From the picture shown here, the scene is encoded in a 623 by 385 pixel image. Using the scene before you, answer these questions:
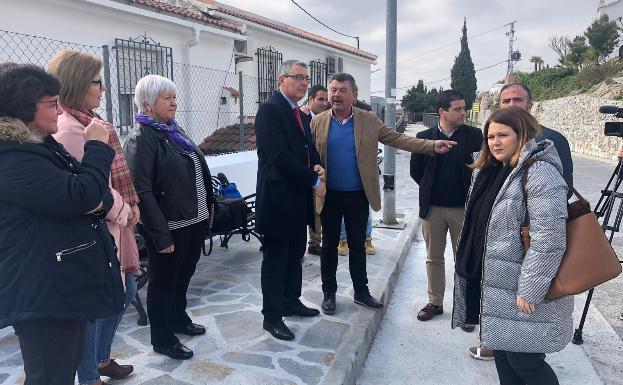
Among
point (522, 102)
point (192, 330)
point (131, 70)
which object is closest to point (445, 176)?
point (522, 102)

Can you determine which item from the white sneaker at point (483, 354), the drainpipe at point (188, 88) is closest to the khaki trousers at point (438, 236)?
the white sneaker at point (483, 354)

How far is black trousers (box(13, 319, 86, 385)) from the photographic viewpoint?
169 cm

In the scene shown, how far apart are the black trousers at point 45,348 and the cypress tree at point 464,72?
49303mm

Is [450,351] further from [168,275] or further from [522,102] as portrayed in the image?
[168,275]

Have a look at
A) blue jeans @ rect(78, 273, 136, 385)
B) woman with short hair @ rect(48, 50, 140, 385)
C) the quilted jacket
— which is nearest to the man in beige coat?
the quilted jacket

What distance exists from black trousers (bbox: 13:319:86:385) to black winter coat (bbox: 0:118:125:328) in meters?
0.06

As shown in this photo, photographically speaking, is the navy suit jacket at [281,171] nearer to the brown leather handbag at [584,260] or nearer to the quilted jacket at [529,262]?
the quilted jacket at [529,262]

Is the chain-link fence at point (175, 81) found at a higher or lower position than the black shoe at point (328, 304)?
higher

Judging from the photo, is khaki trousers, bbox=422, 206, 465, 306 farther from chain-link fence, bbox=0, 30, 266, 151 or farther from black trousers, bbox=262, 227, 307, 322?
chain-link fence, bbox=0, 30, 266, 151

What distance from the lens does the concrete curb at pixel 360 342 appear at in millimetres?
2748

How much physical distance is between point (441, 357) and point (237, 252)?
9.06 feet

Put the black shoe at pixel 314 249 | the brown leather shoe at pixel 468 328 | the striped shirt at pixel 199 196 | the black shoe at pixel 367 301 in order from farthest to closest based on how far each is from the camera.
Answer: the black shoe at pixel 314 249 < the black shoe at pixel 367 301 < the brown leather shoe at pixel 468 328 < the striped shirt at pixel 199 196

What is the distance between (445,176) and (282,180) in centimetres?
133

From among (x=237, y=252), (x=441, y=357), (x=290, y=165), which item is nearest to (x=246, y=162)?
(x=237, y=252)
